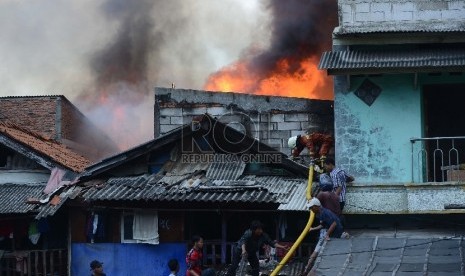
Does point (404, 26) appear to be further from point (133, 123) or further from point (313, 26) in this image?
point (133, 123)

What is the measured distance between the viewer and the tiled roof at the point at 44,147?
2364 centimetres

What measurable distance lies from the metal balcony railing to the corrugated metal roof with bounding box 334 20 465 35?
2.46m

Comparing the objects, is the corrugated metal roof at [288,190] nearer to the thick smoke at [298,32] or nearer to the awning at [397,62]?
the awning at [397,62]

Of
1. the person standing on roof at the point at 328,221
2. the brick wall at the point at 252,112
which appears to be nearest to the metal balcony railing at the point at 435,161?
the person standing on roof at the point at 328,221

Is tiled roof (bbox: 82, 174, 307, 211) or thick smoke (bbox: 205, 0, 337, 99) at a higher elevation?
thick smoke (bbox: 205, 0, 337, 99)

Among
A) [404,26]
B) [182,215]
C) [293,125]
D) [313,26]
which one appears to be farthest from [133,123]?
[404,26]

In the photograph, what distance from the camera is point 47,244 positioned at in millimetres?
22031

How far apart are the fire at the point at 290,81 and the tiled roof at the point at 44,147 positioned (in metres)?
6.39

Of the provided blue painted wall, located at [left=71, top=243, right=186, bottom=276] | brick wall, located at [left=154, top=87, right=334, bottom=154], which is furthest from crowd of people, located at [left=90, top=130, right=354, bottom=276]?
brick wall, located at [left=154, top=87, right=334, bottom=154]

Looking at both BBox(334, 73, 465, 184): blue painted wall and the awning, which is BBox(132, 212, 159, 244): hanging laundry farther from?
the awning

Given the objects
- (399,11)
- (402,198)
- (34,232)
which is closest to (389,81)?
(399,11)

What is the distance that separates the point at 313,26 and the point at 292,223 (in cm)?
1084

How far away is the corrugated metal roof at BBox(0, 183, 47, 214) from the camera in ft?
70.7

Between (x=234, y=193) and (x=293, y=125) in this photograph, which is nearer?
(x=234, y=193)
